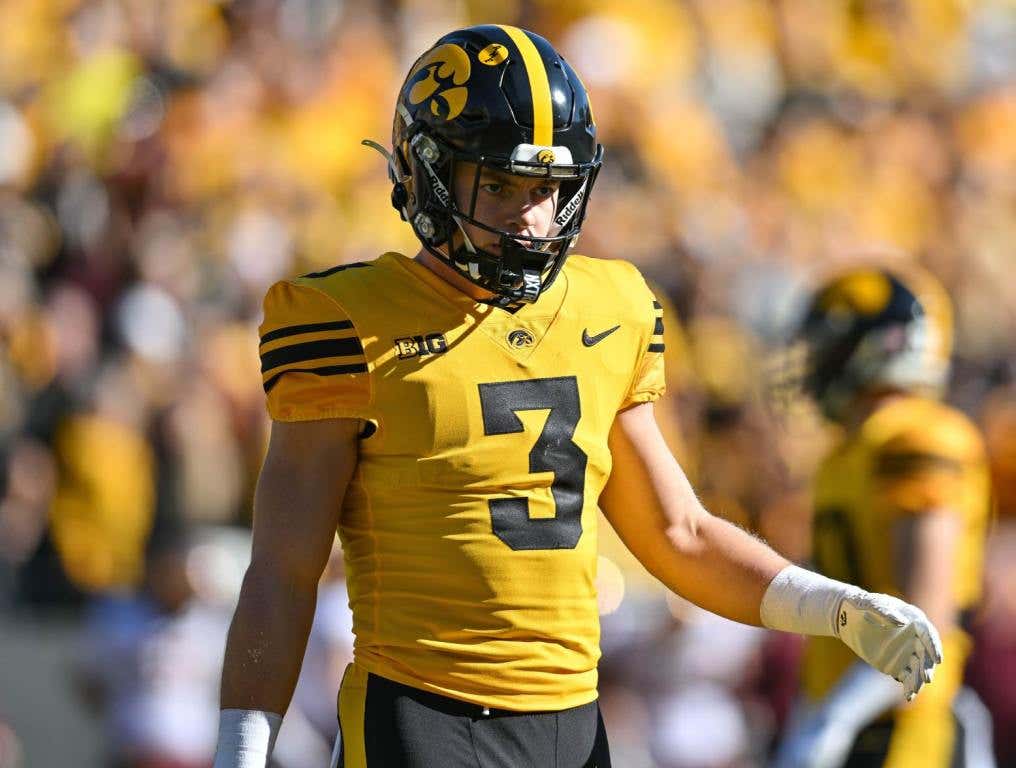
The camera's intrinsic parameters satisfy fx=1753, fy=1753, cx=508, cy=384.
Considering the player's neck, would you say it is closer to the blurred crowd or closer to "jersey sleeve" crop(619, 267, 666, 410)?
"jersey sleeve" crop(619, 267, 666, 410)

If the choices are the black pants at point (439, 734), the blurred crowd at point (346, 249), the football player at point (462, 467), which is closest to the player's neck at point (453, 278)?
the football player at point (462, 467)

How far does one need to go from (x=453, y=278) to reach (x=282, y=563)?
603 mm

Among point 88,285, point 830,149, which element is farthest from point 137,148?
point 830,149

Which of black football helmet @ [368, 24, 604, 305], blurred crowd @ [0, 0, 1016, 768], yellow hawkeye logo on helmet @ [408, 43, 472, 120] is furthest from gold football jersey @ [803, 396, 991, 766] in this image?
yellow hawkeye logo on helmet @ [408, 43, 472, 120]

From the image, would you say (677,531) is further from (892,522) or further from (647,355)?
(892,522)

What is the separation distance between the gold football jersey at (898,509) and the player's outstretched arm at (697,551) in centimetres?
130

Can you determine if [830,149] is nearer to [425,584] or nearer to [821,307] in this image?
[821,307]

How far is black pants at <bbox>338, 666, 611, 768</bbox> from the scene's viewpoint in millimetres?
2957

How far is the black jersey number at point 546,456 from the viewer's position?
118 inches

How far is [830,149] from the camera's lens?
1107 centimetres

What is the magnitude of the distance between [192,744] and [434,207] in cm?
429

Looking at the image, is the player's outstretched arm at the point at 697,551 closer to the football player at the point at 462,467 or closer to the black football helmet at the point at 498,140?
the football player at the point at 462,467

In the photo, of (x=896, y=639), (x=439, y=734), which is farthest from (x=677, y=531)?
(x=439, y=734)

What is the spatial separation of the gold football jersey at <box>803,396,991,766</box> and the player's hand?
145 centimetres
